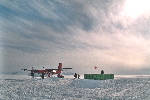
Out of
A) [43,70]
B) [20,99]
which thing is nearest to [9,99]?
[20,99]

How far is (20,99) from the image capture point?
14727mm

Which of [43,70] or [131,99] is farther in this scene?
[43,70]

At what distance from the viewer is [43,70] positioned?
189ft

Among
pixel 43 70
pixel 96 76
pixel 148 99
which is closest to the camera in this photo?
pixel 148 99

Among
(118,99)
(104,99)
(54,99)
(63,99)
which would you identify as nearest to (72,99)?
(63,99)

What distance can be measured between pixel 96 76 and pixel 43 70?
99.0 ft

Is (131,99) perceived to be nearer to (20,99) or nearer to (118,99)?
(118,99)

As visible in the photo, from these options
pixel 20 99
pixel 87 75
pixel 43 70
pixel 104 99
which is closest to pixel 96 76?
pixel 87 75

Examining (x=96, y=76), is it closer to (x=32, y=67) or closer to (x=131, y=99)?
(x=131, y=99)

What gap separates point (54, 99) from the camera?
1462 centimetres

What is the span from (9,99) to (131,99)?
11983 mm

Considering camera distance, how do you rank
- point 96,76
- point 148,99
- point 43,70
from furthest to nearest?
point 43,70
point 96,76
point 148,99

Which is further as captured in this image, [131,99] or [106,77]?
[106,77]

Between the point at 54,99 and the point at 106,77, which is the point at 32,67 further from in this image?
the point at 54,99
